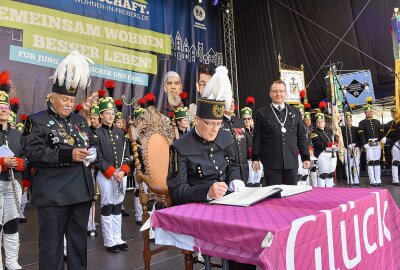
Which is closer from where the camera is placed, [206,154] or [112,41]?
[206,154]

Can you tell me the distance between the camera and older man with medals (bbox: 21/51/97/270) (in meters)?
2.51

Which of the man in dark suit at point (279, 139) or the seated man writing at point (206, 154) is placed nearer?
the seated man writing at point (206, 154)

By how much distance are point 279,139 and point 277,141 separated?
34mm

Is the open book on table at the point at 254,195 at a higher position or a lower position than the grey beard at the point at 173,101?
lower

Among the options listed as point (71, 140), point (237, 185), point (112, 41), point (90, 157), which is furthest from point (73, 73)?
point (112, 41)

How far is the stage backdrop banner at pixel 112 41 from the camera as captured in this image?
779cm

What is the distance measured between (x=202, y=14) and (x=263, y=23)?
2444 millimetres

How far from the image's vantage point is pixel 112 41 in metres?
9.36

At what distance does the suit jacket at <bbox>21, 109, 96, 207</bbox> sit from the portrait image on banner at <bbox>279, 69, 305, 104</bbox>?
8549mm

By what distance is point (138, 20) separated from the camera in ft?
33.1

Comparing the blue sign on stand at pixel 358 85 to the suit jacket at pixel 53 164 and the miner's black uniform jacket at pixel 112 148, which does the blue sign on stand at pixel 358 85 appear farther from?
the suit jacket at pixel 53 164

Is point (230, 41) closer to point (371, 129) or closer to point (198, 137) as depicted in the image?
point (371, 129)

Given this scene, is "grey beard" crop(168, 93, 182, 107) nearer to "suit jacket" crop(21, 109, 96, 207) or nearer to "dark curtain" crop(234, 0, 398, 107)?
"dark curtain" crop(234, 0, 398, 107)

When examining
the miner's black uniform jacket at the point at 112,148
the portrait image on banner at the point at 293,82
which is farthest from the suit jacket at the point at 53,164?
the portrait image on banner at the point at 293,82
